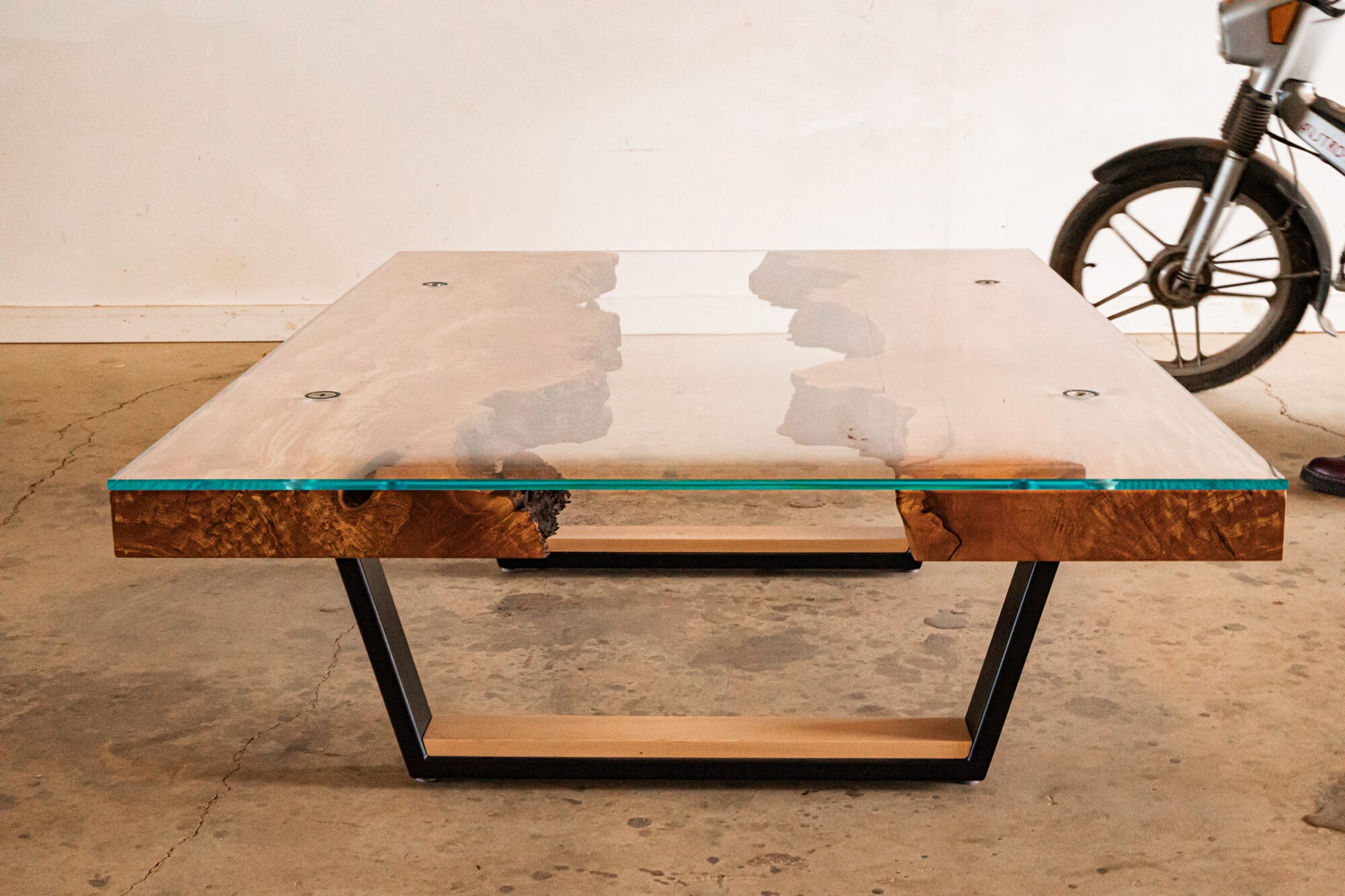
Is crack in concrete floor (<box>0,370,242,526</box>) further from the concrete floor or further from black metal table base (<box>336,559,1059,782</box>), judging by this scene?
black metal table base (<box>336,559,1059,782</box>)

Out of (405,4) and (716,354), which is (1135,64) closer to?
(405,4)

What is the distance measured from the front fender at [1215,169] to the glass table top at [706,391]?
0.83 metres

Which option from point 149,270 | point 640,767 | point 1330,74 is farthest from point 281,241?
point 1330,74

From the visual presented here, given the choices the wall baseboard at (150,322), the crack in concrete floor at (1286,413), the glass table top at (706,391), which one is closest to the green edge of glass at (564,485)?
the glass table top at (706,391)

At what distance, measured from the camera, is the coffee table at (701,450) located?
113 centimetres

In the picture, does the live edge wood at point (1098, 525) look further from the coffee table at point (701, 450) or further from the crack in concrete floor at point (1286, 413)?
the crack in concrete floor at point (1286, 413)

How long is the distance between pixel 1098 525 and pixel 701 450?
0.37m

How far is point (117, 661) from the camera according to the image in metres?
1.74

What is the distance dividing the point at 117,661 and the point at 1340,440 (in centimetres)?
229

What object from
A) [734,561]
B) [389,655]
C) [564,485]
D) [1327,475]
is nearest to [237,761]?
[389,655]

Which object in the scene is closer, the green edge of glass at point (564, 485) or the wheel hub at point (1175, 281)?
the green edge of glass at point (564, 485)

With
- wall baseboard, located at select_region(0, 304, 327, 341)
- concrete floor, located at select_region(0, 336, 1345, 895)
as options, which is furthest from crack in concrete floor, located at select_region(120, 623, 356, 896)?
wall baseboard, located at select_region(0, 304, 327, 341)

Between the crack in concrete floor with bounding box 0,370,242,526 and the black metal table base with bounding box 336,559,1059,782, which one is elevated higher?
the black metal table base with bounding box 336,559,1059,782

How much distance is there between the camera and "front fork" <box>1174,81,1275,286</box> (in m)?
2.52
